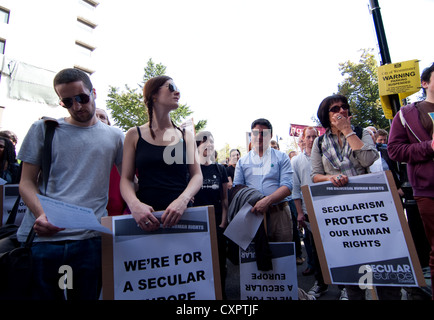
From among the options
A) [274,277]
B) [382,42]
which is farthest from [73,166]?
[382,42]

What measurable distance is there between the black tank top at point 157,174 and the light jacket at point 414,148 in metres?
1.90

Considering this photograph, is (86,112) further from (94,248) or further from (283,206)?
A: (283,206)

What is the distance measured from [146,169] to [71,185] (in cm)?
45

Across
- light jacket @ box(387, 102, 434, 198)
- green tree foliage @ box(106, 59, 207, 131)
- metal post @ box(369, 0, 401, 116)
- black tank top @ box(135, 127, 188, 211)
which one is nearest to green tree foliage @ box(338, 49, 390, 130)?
green tree foliage @ box(106, 59, 207, 131)

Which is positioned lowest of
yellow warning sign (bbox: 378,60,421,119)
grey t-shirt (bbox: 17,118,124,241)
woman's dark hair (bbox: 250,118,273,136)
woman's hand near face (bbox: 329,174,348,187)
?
woman's hand near face (bbox: 329,174,348,187)

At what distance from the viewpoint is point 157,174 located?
164 cm

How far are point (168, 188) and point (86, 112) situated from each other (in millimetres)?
731

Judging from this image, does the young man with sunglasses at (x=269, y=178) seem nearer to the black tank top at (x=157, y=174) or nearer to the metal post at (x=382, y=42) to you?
the black tank top at (x=157, y=174)

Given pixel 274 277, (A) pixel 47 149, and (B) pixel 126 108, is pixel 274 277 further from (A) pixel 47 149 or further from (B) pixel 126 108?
(B) pixel 126 108

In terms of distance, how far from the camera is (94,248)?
1466 millimetres

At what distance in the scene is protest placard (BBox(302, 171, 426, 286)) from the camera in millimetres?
1698

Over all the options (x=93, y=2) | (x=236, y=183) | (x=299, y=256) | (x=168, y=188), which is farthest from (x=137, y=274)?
(x=93, y=2)

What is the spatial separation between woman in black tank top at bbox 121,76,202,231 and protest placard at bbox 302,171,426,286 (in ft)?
3.44

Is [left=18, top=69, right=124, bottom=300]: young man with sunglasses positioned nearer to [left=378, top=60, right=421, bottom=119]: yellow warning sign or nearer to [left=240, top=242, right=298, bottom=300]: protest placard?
[left=240, top=242, right=298, bottom=300]: protest placard
